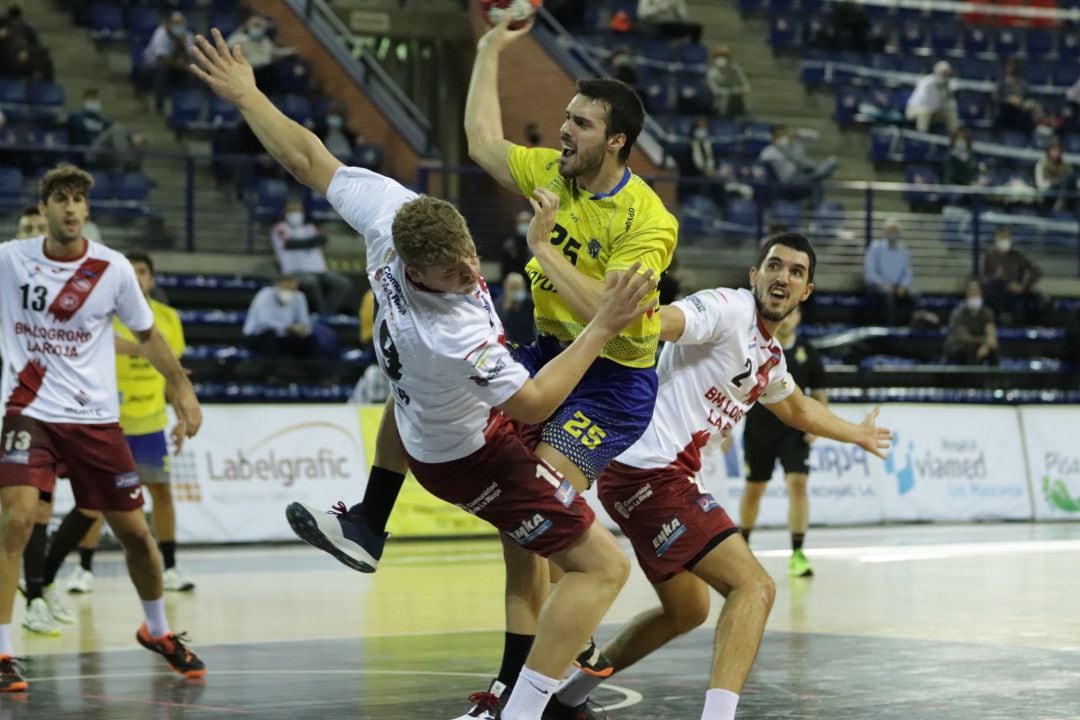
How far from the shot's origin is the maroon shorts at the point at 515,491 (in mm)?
6492

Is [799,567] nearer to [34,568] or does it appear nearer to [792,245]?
[34,568]

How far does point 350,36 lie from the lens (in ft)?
84.0

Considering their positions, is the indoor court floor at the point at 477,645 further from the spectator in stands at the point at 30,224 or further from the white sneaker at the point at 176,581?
the spectator in stands at the point at 30,224

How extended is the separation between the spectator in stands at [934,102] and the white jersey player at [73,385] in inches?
802

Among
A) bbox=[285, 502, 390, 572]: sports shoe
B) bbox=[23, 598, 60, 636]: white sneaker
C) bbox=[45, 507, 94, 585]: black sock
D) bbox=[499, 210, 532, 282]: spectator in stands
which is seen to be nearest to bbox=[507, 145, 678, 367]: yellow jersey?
bbox=[285, 502, 390, 572]: sports shoe

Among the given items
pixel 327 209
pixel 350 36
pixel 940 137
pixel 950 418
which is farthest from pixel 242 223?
pixel 940 137

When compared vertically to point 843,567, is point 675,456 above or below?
above

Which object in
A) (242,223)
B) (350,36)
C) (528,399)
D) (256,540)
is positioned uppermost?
(528,399)

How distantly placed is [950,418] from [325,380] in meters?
6.98

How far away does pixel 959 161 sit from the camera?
26.5m

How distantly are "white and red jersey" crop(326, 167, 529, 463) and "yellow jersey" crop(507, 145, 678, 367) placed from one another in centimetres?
65

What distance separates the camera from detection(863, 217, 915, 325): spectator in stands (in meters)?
23.8

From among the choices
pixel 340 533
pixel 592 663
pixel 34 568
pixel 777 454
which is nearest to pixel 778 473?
pixel 777 454

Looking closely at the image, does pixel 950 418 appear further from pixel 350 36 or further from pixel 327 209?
pixel 350 36
